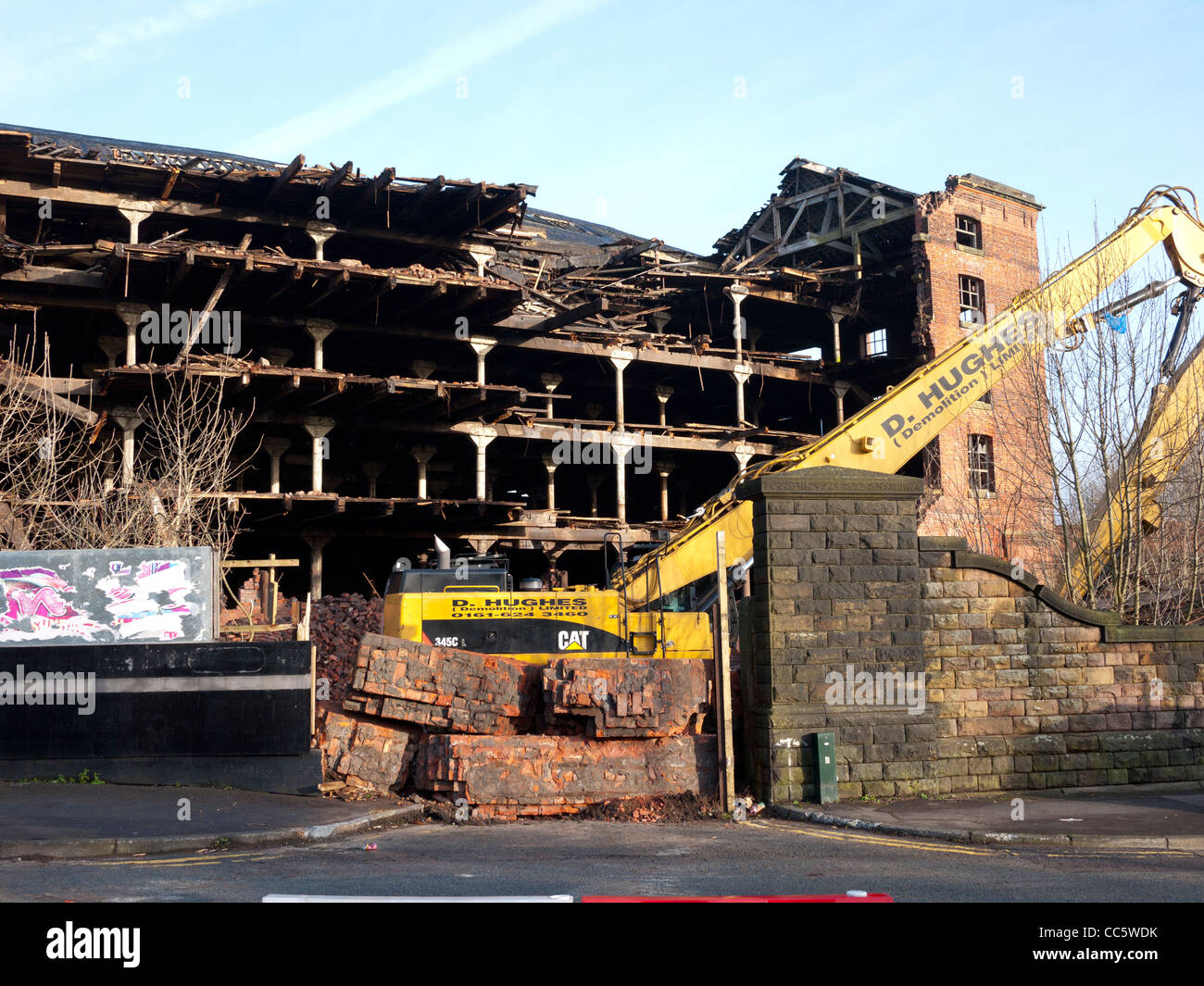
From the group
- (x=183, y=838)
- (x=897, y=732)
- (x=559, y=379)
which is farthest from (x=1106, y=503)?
(x=559, y=379)

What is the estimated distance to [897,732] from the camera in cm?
1315

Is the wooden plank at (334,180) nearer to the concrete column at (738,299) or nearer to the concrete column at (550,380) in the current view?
the concrete column at (550,380)

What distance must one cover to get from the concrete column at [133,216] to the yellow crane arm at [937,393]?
19821 mm

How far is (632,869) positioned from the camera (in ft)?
30.3

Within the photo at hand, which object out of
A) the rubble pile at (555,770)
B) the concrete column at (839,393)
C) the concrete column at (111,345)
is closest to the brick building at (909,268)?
the concrete column at (839,393)

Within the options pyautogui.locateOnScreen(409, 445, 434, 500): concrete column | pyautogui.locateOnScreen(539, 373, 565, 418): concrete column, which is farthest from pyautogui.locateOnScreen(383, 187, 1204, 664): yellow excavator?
pyautogui.locateOnScreen(539, 373, 565, 418): concrete column

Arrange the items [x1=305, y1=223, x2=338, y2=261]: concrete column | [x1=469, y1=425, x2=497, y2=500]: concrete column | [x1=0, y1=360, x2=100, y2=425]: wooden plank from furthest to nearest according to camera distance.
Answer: [x1=469, y1=425, x2=497, y2=500]: concrete column, [x1=305, y1=223, x2=338, y2=261]: concrete column, [x1=0, y1=360, x2=100, y2=425]: wooden plank

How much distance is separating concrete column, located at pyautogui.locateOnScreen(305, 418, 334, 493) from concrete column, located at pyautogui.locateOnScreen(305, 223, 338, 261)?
177 inches

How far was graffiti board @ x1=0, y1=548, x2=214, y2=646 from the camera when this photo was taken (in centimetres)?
1371

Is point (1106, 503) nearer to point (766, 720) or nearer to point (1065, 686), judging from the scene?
point (1065, 686)

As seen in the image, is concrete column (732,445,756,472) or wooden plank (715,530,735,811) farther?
concrete column (732,445,756,472)

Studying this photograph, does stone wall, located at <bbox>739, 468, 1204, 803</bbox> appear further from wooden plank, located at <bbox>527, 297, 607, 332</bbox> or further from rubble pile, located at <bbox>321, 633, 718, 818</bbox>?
wooden plank, located at <bbox>527, 297, 607, 332</bbox>

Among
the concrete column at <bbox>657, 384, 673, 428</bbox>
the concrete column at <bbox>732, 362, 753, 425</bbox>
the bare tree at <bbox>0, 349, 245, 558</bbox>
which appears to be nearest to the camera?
the bare tree at <bbox>0, 349, 245, 558</bbox>

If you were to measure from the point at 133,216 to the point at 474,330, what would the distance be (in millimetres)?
9734
